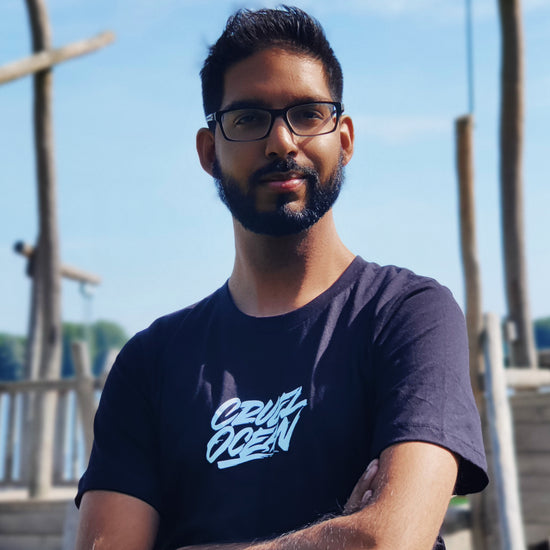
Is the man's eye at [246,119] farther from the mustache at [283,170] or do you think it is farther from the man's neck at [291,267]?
the man's neck at [291,267]

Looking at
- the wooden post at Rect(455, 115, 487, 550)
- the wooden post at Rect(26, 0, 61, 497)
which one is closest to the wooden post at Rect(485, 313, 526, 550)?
the wooden post at Rect(455, 115, 487, 550)

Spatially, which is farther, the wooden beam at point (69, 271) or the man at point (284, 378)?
the wooden beam at point (69, 271)

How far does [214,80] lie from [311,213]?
1.57 feet

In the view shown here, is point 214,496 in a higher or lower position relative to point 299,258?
lower

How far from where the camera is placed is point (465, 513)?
721 centimetres

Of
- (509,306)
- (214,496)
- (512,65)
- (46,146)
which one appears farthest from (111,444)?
(46,146)

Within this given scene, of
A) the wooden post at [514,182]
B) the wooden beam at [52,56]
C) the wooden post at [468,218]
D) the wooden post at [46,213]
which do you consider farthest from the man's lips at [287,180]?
the wooden post at [46,213]

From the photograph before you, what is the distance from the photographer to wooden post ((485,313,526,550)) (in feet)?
19.3

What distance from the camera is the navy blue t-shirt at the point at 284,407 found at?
2.00 m

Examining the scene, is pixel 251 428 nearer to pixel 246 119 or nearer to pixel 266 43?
pixel 246 119

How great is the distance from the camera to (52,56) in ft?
30.1

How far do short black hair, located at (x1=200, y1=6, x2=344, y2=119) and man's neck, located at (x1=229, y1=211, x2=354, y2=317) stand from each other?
37 cm

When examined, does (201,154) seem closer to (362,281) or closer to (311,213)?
(311,213)

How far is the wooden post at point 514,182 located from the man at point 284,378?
18.7 feet
